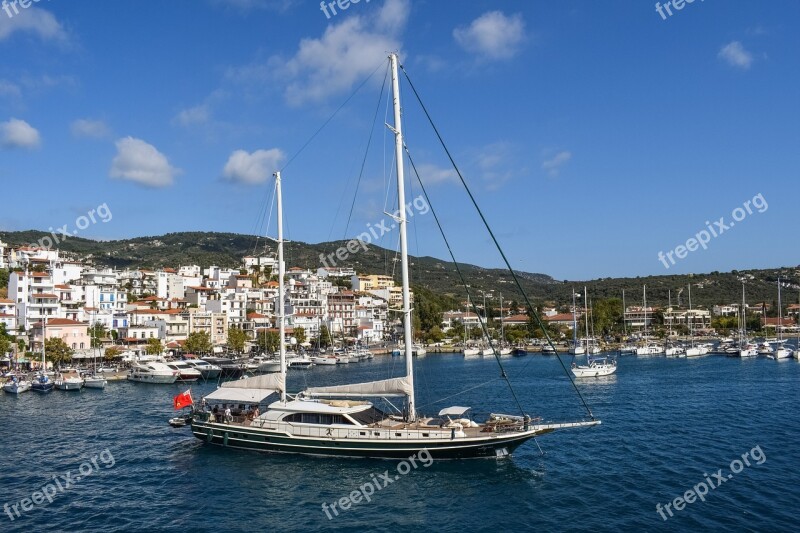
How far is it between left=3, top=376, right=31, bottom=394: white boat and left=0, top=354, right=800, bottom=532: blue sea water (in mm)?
13003

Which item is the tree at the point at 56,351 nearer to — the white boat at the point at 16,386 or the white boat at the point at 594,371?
the white boat at the point at 16,386

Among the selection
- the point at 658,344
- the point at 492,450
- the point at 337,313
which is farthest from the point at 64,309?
the point at 658,344

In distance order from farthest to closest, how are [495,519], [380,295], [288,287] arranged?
[380,295]
[288,287]
[495,519]

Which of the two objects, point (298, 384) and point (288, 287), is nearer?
point (298, 384)

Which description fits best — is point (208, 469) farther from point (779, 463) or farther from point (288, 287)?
point (288, 287)

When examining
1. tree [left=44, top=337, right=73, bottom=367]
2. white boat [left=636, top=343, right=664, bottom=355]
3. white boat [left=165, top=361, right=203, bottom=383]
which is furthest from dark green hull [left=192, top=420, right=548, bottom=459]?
white boat [left=636, top=343, right=664, bottom=355]

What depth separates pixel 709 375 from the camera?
226 ft

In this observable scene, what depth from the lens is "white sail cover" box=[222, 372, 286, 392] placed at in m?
35.7

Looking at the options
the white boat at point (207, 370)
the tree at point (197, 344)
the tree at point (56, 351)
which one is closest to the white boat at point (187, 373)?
the white boat at point (207, 370)

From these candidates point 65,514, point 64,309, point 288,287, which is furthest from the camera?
point 288,287

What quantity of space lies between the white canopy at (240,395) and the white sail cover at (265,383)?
262 millimetres

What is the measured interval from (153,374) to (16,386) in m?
13.8

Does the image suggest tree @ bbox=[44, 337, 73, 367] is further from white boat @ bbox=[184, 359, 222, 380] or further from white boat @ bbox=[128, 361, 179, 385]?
white boat @ bbox=[184, 359, 222, 380]

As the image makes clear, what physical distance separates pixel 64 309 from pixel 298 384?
47445mm
